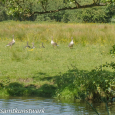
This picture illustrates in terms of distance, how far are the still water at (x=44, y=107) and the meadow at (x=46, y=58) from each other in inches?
38.1

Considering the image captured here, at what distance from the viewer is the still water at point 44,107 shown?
9.29 m

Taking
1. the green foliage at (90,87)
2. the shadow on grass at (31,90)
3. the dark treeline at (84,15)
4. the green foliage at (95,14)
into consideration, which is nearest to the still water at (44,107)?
the green foliage at (90,87)

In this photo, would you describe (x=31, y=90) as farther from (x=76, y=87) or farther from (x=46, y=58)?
(x=46, y=58)

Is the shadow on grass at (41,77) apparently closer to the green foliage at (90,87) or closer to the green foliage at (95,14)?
the green foliage at (90,87)

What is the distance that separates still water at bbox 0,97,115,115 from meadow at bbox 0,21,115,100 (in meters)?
0.97

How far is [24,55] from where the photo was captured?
59.5 ft

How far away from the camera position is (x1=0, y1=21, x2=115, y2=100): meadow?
507 inches

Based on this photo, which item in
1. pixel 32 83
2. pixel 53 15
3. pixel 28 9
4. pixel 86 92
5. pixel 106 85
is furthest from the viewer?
pixel 53 15

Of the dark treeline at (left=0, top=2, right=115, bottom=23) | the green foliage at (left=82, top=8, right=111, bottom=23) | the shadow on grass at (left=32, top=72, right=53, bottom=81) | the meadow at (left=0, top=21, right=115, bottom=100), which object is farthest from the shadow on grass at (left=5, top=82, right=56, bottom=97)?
the green foliage at (left=82, top=8, right=111, bottom=23)

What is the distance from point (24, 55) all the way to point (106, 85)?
9576 millimetres

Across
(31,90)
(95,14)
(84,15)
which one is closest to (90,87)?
(31,90)

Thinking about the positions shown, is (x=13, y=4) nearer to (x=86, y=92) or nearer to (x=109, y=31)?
(x=86, y=92)

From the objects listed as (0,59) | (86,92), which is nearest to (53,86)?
(86,92)

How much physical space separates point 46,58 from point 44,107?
814cm
